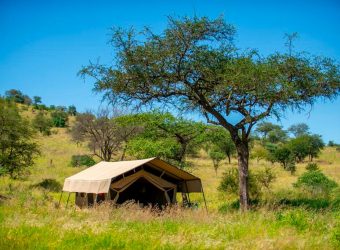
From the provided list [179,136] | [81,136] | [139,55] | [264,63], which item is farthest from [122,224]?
[81,136]

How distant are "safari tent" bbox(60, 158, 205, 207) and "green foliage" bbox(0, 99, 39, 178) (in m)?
12.4

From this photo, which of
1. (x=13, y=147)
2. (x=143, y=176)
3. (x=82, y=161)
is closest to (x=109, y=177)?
(x=143, y=176)

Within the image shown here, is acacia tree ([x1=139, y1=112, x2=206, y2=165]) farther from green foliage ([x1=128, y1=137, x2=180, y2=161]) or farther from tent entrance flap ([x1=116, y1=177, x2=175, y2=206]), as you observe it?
tent entrance flap ([x1=116, y1=177, x2=175, y2=206])

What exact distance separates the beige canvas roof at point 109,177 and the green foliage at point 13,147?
517 inches

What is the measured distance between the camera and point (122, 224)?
11.1 meters

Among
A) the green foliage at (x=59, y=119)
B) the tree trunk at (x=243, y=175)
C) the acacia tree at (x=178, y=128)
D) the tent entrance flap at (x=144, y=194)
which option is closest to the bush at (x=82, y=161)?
the acacia tree at (x=178, y=128)

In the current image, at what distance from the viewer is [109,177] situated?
1789 centimetres

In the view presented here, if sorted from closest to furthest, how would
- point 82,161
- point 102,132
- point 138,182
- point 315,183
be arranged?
point 138,182
point 315,183
point 102,132
point 82,161

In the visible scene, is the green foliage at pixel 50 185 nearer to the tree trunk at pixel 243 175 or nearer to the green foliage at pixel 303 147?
the tree trunk at pixel 243 175

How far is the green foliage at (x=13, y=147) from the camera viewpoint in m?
33.2

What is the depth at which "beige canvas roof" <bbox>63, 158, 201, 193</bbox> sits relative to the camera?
59.6 feet

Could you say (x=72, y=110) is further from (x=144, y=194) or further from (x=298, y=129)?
(x=144, y=194)

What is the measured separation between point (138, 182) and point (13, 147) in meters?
16.3

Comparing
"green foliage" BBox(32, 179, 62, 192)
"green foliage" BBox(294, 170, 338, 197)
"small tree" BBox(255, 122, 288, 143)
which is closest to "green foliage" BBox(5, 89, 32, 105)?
"small tree" BBox(255, 122, 288, 143)
